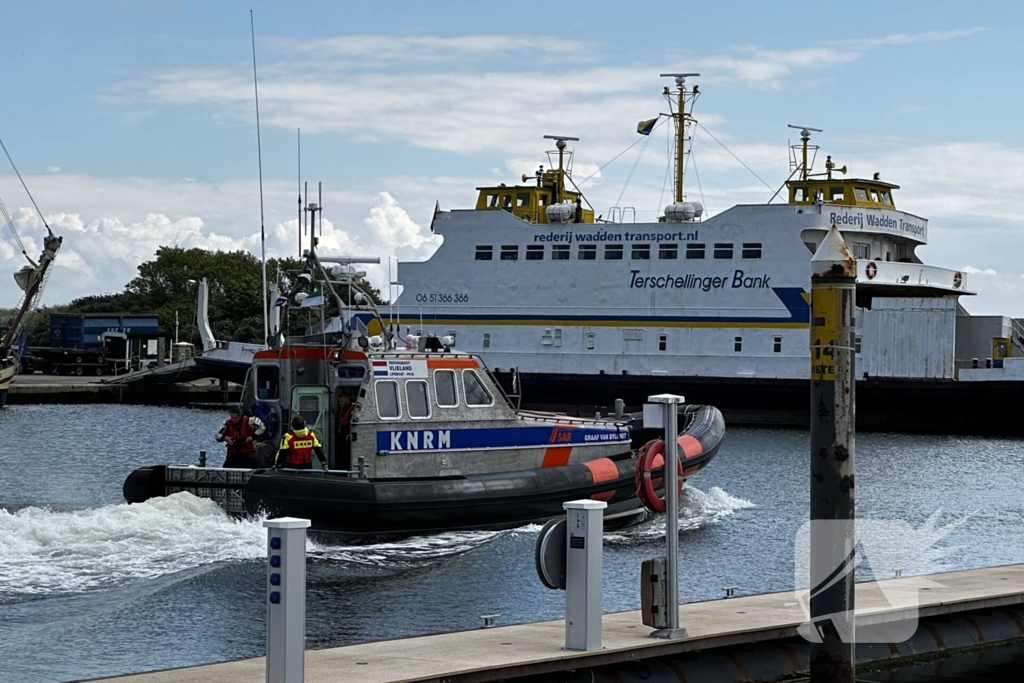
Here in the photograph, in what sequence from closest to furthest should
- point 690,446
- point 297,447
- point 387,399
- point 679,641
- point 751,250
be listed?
point 679,641 → point 297,447 → point 387,399 → point 690,446 → point 751,250

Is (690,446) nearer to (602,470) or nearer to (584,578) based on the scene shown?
(602,470)

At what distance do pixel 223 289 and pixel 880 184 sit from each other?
45.1 m

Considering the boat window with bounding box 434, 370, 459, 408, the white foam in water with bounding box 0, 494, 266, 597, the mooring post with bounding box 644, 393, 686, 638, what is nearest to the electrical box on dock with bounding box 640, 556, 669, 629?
the mooring post with bounding box 644, 393, 686, 638

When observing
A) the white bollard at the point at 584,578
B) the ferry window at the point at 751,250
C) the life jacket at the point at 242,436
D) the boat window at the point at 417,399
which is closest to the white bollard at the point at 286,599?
the white bollard at the point at 584,578

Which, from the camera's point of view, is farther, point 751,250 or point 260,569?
point 751,250

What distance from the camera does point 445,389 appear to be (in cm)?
1628

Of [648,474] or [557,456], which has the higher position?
[648,474]

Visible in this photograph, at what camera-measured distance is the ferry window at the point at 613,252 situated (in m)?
40.3

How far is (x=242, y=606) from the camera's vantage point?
13.0 metres

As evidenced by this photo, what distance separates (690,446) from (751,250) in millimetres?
20220

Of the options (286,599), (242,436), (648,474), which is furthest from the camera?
(242,436)

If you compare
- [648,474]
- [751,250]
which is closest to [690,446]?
[648,474]

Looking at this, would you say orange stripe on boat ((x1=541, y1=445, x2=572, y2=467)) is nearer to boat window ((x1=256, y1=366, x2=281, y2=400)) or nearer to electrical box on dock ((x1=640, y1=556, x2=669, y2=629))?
boat window ((x1=256, y1=366, x2=281, y2=400))

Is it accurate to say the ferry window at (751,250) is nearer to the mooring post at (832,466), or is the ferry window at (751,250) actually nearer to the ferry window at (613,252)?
the ferry window at (613,252)
